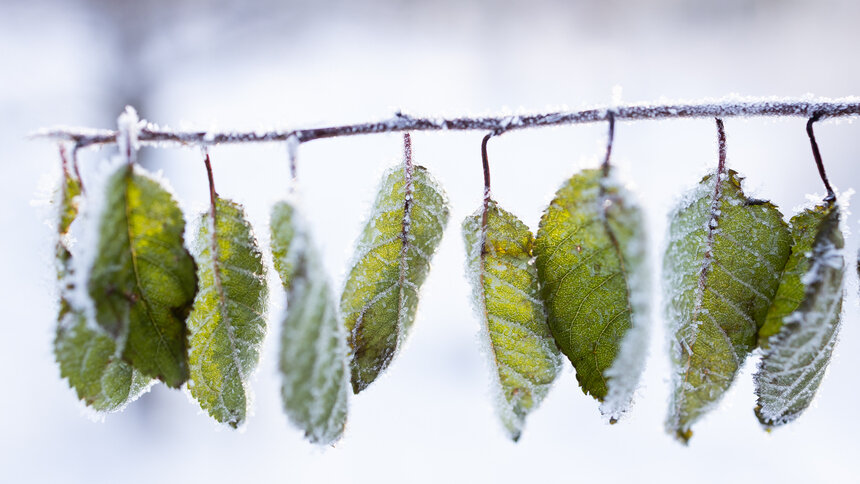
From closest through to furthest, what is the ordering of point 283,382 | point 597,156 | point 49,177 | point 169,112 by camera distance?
point 283,382 < point 597,156 < point 49,177 < point 169,112

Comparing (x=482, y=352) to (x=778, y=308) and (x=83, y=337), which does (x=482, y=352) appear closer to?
(x=778, y=308)

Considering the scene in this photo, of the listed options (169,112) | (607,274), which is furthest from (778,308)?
(169,112)

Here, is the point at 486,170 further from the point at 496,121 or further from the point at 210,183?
the point at 210,183

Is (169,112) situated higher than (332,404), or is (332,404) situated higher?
(169,112)

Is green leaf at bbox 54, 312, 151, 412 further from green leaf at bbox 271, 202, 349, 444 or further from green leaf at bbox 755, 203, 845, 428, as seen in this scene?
green leaf at bbox 755, 203, 845, 428

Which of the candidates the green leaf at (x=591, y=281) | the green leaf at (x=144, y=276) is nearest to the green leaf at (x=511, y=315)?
the green leaf at (x=591, y=281)

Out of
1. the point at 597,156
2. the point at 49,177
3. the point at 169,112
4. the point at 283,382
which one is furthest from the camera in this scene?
the point at 169,112
